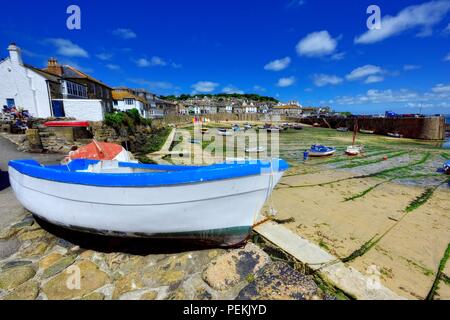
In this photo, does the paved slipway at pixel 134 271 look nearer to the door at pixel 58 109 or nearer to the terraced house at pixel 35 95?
the terraced house at pixel 35 95

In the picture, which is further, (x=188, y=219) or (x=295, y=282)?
(x=188, y=219)

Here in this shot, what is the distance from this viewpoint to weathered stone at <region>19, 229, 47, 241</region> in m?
4.63

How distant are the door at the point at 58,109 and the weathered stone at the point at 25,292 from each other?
2747cm

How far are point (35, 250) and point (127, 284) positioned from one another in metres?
2.46

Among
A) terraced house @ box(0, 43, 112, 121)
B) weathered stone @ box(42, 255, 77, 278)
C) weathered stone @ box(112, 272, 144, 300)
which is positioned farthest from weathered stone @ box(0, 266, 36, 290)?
terraced house @ box(0, 43, 112, 121)

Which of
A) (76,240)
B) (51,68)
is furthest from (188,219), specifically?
(51,68)

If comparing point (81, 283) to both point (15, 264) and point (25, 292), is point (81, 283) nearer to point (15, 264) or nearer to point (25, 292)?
point (25, 292)

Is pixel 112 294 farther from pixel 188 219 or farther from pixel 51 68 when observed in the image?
pixel 51 68

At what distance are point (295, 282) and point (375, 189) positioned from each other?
878 cm

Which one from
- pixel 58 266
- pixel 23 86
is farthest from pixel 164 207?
pixel 23 86

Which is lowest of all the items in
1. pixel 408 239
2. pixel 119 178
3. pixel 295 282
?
pixel 408 239

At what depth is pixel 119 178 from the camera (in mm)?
3480

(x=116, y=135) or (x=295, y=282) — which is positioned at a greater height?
(x=116, y=135)

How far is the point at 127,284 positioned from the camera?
3.43 metres
